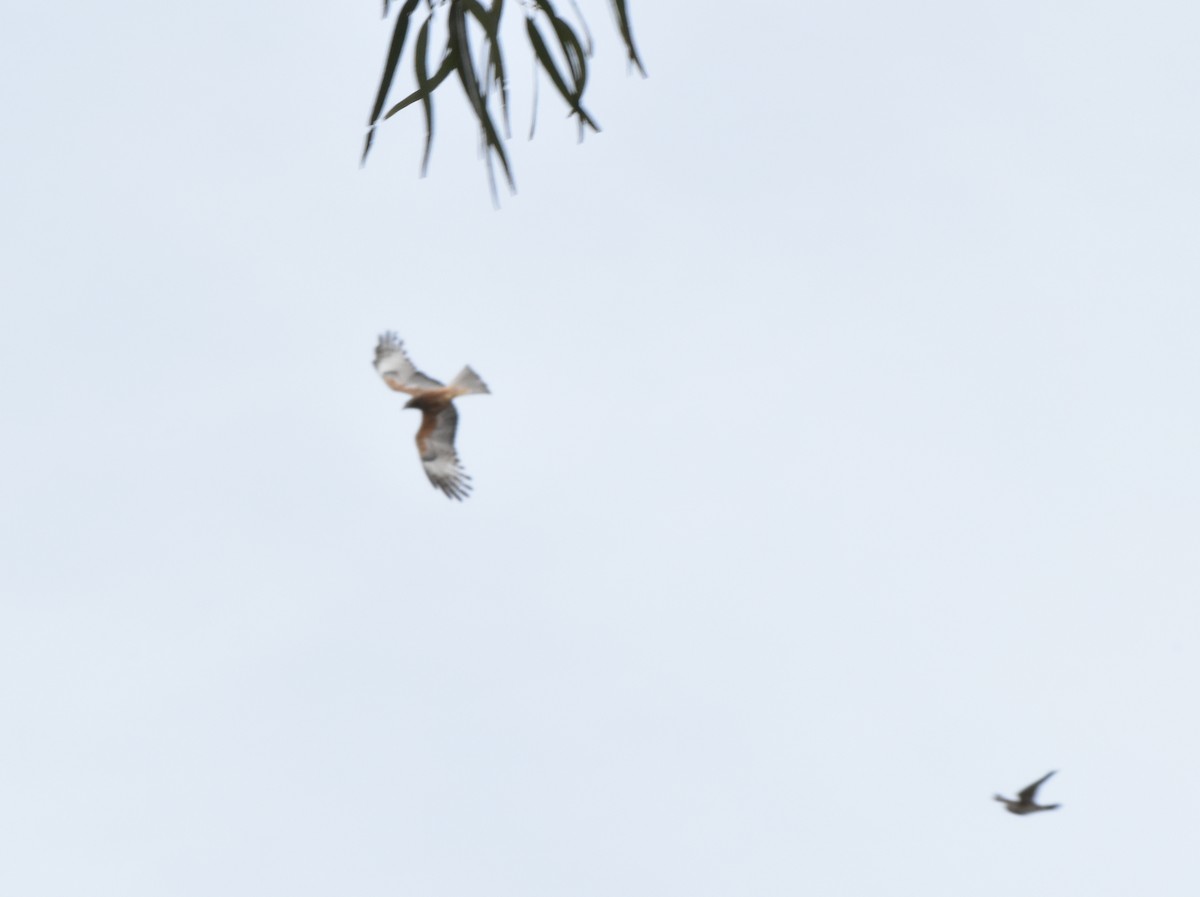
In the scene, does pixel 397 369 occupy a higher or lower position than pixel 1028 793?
higher

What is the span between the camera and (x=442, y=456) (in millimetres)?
18641

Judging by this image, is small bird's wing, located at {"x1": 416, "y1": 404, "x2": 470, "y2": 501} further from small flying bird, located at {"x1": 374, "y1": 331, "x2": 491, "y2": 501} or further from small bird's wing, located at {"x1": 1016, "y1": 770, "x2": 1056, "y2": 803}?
→ small bird's wing, located at {"x1": 1016, "y1": 770, "x2": 1056, "y2": 803}

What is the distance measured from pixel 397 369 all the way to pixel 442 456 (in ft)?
3.33

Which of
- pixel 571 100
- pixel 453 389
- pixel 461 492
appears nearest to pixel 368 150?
pixel 571 100

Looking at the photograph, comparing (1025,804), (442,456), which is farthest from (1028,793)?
(442,456)

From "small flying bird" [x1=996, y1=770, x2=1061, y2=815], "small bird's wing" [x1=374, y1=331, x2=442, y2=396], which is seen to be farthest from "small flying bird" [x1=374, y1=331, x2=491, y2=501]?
"small flying bird" [x1=996, y1=770, x2=1061, y2=815]

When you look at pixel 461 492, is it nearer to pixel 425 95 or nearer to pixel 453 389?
pixel 453 389

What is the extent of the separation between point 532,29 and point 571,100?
0.36m

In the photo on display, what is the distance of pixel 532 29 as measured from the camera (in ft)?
26.5

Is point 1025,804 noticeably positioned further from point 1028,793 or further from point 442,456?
point 442,456

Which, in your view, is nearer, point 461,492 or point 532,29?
point 532,29

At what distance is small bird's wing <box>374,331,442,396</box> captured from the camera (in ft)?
60.0

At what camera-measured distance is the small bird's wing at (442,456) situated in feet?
60.1

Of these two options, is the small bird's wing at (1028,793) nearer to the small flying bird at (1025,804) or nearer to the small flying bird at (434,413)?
the small flying bird at (1025,804)
